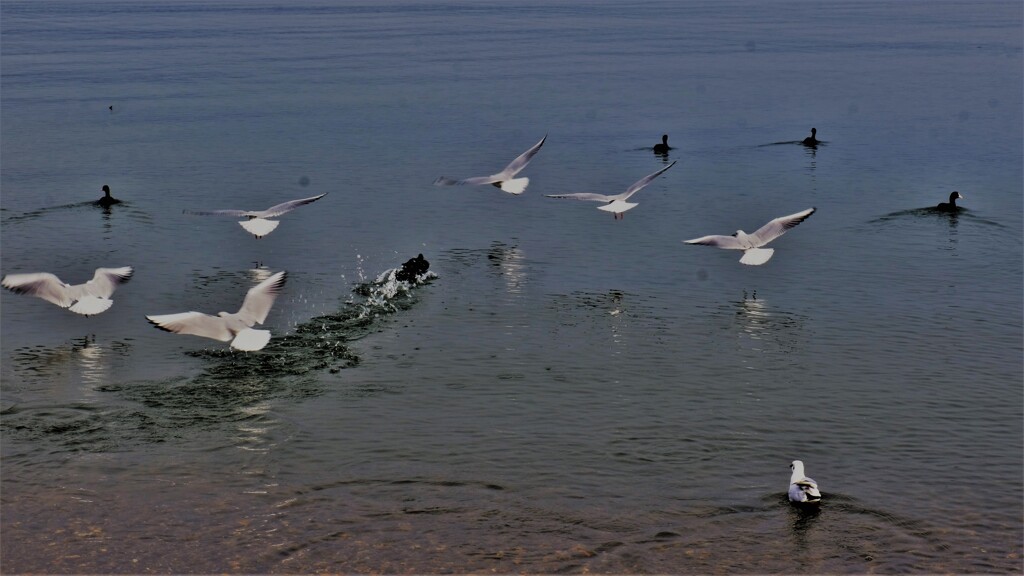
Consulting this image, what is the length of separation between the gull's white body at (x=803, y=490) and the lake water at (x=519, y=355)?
25 cm

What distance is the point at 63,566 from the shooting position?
763 inches

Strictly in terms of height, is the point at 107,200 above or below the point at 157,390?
above

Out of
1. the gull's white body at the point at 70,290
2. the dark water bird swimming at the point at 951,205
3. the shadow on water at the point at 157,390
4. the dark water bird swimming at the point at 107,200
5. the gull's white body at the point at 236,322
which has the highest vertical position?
the dark water bird swimming at the point at 951,205

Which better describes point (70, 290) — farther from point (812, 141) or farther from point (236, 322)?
point (812, 141)

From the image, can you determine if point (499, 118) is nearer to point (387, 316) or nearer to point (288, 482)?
point (387, 316)

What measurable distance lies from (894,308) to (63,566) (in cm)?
2301

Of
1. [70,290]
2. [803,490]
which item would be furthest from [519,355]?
[70,290]

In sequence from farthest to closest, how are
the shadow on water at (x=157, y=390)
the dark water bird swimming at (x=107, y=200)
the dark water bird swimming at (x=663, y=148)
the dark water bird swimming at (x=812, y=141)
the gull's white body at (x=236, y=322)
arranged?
the dark water bird swimming at (x=812, y=141) → the dark water bird swimming at (x=663, y=148) → the dark water bird swimming at (x=107, y=200) → the gull's white body at (x=236, y=322) → the shadow on water at (x=157, y=390)

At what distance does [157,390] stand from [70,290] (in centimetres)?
497

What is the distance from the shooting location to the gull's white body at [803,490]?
69.6 ft

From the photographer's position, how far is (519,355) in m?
30.0

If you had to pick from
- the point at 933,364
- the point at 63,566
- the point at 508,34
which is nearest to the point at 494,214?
the point at 933,364

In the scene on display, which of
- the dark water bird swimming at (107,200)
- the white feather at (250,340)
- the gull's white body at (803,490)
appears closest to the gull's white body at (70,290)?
the white feather at (250,340)

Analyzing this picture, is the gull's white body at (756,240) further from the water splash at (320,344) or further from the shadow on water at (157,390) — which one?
the shadow on water at (157,390)
